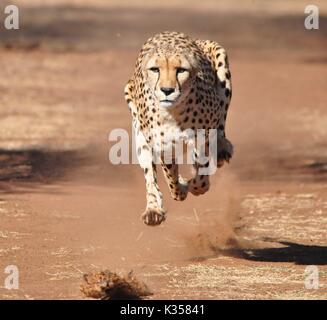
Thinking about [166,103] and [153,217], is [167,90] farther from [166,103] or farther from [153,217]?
[153,217]

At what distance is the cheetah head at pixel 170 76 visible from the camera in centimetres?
761

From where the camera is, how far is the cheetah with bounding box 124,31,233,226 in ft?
25.2

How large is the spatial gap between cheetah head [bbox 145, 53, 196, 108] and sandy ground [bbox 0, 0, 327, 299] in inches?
A: 45.7

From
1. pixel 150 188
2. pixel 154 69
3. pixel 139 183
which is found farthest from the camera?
pixel 139 183

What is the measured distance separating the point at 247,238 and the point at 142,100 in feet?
5.39

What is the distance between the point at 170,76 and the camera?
762 cm

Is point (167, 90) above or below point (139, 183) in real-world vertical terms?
below

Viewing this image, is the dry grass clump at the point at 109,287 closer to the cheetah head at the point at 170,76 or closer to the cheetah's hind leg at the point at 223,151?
the cheetah head at the point at 170,76

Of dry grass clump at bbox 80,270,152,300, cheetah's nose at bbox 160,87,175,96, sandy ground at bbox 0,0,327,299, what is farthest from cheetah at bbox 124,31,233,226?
dry grass clump at bbox 80,270,152,300

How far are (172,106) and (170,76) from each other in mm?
242

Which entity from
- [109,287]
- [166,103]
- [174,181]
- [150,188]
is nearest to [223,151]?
[174,181]

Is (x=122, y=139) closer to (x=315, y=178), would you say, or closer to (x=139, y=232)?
(x=315, y=178)

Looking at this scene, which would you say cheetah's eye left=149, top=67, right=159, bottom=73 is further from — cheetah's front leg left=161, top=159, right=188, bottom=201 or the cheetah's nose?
cheetah's front leg left=161, top=159, right=188, bottom=201

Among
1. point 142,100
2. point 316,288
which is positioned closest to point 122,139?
point 142,100
